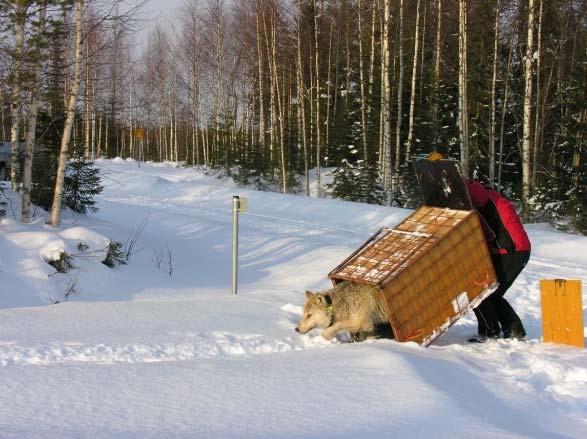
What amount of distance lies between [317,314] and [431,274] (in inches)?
47.0

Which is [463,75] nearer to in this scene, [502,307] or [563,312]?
[502,307]

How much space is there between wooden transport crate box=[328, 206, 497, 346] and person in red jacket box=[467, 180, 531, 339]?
0.24 meters

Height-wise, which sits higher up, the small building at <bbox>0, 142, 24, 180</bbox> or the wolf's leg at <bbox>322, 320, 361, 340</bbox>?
the small building at <bbox>0, 142, 24, 180</bbox>

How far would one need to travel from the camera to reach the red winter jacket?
226 inches

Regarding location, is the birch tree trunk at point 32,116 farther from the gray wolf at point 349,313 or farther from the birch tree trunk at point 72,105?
the gray wolf at point 349,313

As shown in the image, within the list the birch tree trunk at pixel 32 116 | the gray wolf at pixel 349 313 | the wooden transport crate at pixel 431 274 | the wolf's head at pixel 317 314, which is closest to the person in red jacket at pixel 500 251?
the wooden transport crate at pixel 431 274

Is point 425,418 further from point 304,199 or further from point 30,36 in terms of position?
point 304,199

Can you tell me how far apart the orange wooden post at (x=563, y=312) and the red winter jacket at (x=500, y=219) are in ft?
1.74

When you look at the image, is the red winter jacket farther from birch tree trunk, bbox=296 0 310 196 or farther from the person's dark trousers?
birch tree trunk, bbox=296 0 310 196

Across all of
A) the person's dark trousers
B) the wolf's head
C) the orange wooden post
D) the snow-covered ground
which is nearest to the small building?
the snow-covered ground

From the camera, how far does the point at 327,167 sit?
3041 centimetres

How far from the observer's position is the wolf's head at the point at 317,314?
5.54m

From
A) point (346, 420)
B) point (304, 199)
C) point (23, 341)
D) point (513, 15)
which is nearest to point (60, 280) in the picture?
point (23, 341)

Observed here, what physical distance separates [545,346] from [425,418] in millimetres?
2894
